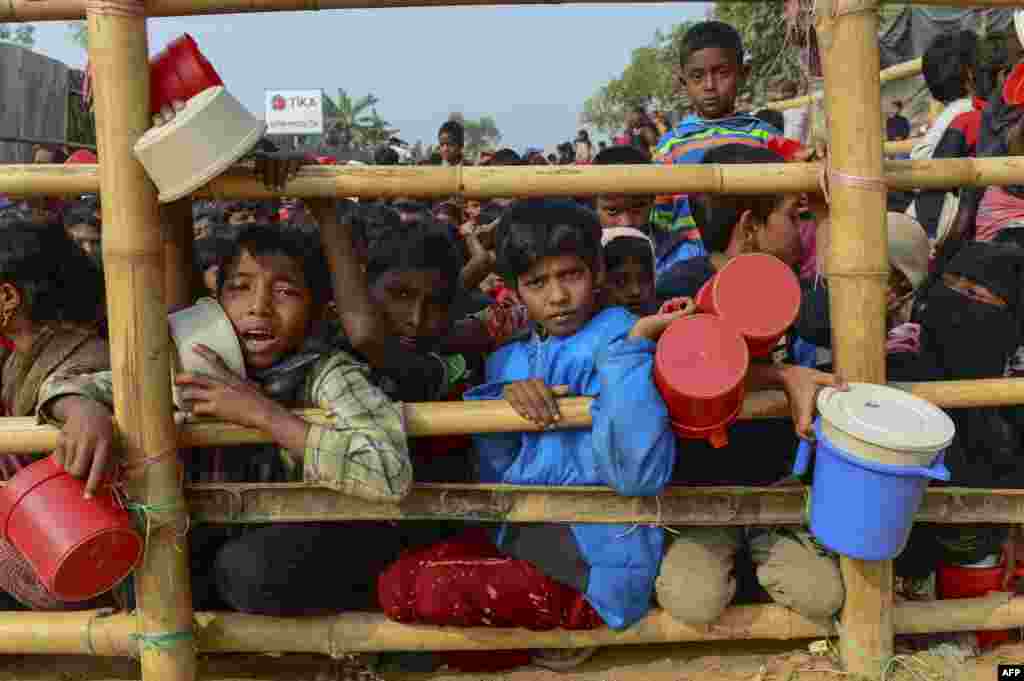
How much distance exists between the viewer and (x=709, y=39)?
11.4 ft

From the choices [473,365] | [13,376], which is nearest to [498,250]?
[473,365]

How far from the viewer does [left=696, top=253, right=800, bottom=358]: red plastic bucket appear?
70.1 inches

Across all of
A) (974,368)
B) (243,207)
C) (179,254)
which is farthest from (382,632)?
(243,207)

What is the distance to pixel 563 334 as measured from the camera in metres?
2.14

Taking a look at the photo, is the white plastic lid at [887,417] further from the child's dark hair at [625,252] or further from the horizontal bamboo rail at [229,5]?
the child's dark hair at [625,252]

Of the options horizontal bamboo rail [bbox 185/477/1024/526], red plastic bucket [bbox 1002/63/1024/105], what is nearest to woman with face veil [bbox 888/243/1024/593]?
horizontal bamboo rail [bbox 185/477/1024/526]

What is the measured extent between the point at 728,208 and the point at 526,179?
798mm

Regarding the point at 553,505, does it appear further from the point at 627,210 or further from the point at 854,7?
the point at 627,210

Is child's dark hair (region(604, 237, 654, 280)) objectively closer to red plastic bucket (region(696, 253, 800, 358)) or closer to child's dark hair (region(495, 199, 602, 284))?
child's dark hair (region(495, 199, 602, 284))

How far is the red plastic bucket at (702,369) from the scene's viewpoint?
1713 millimetres

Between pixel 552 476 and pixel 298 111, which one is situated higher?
pixel 298 111

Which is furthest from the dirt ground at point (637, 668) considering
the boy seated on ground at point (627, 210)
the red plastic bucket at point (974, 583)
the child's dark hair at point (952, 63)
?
the child's dark hair at point (952, 63)

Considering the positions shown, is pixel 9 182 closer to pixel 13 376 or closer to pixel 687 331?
pixel 13 376

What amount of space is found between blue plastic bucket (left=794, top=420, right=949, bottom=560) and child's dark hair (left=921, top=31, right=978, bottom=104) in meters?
2.95
